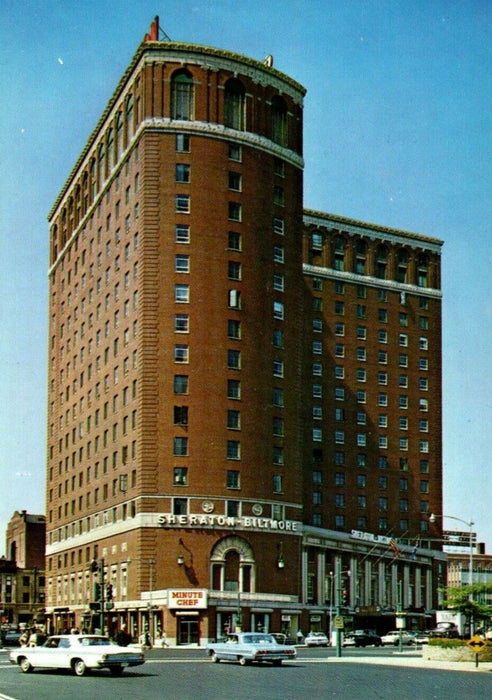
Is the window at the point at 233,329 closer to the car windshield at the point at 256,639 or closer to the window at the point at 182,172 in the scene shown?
the window at the point at 182,172

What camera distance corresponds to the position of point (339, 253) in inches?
5876

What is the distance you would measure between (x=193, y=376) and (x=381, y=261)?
54906 mm

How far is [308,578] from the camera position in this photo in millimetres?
125375

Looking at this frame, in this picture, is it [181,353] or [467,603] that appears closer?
[467,603]

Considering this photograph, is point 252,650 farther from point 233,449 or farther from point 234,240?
point 234,240

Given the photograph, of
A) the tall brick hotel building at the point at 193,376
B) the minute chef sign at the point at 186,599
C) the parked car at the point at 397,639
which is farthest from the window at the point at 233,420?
the parked car at the point at 397,639

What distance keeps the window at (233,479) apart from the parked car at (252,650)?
44696 millimetres

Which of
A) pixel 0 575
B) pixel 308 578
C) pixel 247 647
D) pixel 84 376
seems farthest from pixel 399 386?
pixel 247 647

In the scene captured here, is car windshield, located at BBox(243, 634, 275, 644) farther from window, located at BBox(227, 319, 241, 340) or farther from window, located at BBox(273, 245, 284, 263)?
window, located at BBox(273, 245, 284, 263)

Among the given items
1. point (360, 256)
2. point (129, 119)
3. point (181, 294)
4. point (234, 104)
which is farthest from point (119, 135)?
point (360, 256)

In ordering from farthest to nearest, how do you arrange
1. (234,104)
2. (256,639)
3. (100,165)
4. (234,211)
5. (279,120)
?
(100,165) → (279,120) → (234,104) → (234,211) → (256,639)

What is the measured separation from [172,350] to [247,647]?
170 ft

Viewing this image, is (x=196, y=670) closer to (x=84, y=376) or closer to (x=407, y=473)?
(x=84, y=376)

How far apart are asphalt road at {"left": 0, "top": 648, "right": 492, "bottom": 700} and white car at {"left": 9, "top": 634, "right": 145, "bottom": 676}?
465 millimetres
